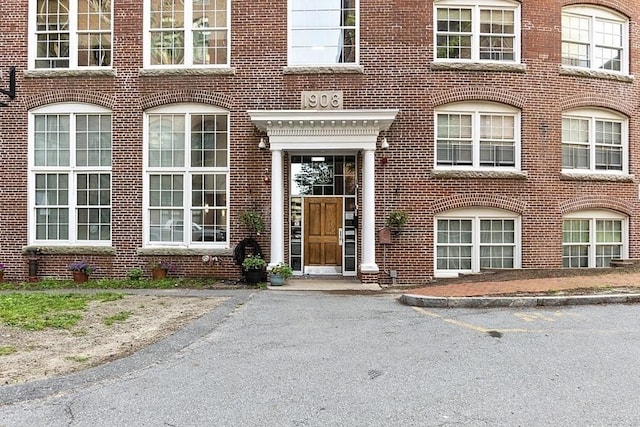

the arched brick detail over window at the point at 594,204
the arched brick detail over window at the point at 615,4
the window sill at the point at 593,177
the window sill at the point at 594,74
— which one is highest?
the arched brick detail over window at the point at 615,4

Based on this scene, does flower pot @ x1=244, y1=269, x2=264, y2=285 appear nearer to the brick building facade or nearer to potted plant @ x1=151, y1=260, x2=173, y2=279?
the brick building facade

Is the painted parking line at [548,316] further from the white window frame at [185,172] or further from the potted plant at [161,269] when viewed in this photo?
the potted plant at [161,269]

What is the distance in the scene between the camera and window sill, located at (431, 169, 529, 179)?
1266 cm

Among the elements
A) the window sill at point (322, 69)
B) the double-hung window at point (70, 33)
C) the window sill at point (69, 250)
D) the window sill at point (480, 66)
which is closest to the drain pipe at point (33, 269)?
the window sill at point (69, 250)

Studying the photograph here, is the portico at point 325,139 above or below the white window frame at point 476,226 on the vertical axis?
above

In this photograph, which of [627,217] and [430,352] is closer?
[430,352]

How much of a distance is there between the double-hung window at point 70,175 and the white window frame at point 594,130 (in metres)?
13.1

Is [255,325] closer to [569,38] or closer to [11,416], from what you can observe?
[11,416]

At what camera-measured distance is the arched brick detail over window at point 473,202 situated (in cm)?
1269

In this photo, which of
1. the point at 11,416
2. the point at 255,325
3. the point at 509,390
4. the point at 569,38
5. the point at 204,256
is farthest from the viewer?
the point at 569,38

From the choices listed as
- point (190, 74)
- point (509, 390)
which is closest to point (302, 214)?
point (190, 74)

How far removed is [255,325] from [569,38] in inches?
486

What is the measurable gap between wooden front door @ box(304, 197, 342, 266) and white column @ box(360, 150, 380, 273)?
3.40 feet

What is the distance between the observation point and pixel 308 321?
307 inches
